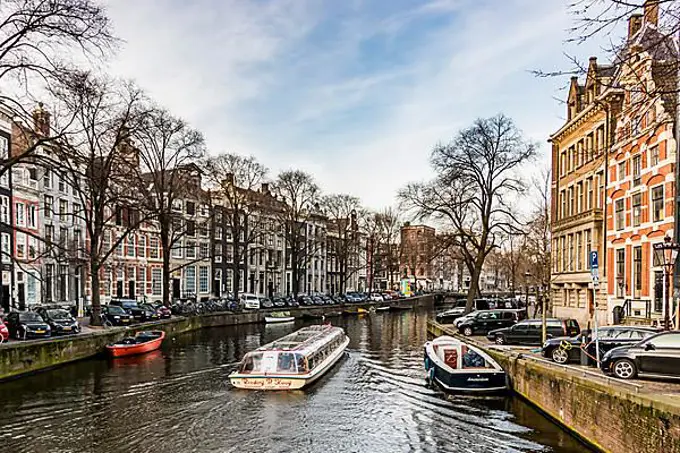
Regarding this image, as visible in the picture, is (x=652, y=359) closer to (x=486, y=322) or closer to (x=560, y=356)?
(x=560, y=356)

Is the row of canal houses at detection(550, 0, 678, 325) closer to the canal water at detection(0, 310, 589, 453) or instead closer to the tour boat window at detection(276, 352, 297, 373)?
the canal water at detection(0, 310, 589, 453)

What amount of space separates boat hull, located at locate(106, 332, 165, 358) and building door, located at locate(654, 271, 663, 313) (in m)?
27.7

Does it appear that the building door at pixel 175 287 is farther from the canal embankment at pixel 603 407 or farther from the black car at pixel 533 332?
the canal embankment at pixel 603 407

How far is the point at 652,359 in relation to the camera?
51.3 ft

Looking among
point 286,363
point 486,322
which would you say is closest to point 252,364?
point 286,363

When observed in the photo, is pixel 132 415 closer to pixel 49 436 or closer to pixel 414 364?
pixel 49 436

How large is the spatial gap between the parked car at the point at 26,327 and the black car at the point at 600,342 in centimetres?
2469

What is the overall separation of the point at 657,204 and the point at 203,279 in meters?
54.3

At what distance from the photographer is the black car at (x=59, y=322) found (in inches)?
1219

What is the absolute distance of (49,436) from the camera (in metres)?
16.7

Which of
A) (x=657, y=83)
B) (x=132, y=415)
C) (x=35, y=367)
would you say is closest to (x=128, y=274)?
(x=35, y=367)

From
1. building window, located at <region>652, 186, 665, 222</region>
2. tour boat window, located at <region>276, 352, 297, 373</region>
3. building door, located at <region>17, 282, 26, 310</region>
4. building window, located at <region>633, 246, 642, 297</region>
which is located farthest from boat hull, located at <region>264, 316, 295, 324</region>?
building window, located at <region>652, 186, 665, 222</region>

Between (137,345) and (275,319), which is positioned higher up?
(137,345)

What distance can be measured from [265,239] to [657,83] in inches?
2879
